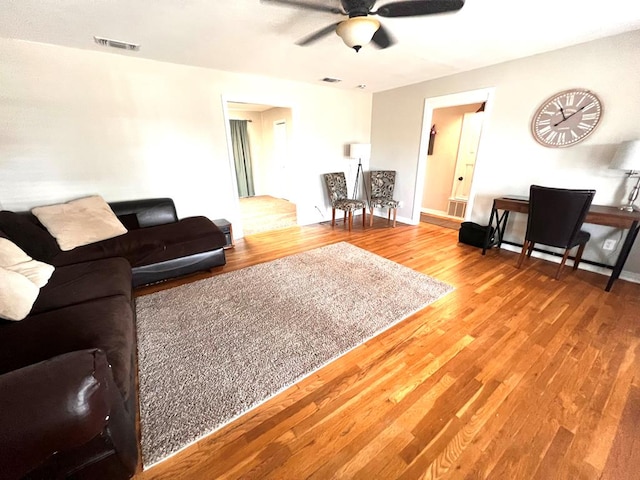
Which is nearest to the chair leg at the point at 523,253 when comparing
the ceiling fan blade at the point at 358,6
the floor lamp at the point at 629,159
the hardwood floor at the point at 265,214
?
the floor lamp at the point at 629,159

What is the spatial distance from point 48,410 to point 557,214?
3720mm

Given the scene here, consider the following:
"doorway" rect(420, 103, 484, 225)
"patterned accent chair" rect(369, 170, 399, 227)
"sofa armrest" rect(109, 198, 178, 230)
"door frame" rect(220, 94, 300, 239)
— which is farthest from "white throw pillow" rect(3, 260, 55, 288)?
"doorway" rect(420, 103, 484, 225)

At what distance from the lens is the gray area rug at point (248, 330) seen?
1399mm

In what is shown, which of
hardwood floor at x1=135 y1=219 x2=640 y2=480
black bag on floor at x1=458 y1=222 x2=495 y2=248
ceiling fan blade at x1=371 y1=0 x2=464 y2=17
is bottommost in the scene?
hardwood floor at x1=135 y1=219 x2=640 y2=480

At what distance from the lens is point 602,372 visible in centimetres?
161

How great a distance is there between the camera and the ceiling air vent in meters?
2.42

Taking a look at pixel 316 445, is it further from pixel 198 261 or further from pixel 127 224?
pixel 127 224

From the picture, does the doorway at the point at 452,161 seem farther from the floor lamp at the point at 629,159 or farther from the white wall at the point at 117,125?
the white wall at the point at 117,125

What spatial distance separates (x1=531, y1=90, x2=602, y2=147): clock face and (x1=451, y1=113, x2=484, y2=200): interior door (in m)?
1.65

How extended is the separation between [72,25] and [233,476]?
344 centimetres

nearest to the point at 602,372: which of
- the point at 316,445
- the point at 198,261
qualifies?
the point at 316,445

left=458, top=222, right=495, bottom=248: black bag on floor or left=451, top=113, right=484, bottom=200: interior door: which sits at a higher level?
left=451, top=113, right=484, bottom=200: interior door

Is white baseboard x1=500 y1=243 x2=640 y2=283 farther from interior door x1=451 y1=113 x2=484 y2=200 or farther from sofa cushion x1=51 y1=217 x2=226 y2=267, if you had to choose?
sofa cushion x1=51 y1=217 x2=226 y2=267

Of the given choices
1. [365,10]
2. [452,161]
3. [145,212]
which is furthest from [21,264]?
[452,161]
